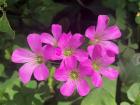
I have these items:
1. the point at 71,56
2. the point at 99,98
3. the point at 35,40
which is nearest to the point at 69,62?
the point at 71,56

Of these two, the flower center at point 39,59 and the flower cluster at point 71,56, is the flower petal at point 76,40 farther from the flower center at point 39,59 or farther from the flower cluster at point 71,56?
the flower center at point 39,59

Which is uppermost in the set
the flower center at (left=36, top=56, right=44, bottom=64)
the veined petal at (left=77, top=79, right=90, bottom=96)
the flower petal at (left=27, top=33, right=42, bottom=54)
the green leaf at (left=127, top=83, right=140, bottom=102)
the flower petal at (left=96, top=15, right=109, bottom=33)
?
the flower petal at (left=96, top=15, right=109, bottom=33)

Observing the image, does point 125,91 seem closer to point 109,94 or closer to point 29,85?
point 109,94

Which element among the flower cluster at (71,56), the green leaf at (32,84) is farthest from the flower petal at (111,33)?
the green leaf at (32,84)

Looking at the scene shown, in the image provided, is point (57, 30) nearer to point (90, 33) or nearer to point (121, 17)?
point (90, 33)

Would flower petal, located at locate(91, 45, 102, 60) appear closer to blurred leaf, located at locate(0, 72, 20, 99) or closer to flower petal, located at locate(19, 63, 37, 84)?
flower petal, located at locate(19, 63, 37, 84)

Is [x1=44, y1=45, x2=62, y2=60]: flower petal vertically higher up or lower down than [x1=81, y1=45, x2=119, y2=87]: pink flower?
higher up

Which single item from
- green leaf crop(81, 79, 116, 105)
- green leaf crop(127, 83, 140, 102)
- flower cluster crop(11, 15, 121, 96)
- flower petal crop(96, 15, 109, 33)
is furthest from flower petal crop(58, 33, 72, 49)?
green leaf crop(127, 83, 140, 102)
